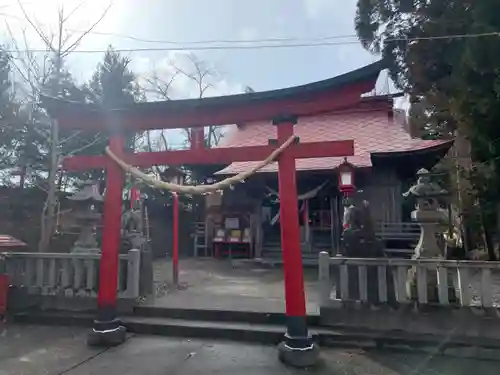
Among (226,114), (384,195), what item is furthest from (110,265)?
(384,195)

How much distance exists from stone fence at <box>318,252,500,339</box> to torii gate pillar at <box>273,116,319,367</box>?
100 cm

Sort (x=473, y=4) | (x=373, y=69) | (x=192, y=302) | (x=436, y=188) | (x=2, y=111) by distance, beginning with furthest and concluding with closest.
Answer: (x=2, y=111)
(x=473, y=4)
(x=192, y=302)
(x=436, y=188)
(x=373, y=69)

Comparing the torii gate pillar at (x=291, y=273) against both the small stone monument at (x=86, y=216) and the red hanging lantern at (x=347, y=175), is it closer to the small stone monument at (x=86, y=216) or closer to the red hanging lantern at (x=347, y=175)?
the small stone monument at (x=86, y=216)

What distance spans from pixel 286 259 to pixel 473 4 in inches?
310

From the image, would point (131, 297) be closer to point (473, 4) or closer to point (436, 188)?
Result: point (436, 188)

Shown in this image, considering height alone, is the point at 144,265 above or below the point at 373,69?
below

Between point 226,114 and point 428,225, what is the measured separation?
347 centimetres

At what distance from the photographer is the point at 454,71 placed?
29.2 feet

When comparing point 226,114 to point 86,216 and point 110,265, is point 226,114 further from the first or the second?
point 86,216

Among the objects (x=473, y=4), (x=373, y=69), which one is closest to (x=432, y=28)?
(x=473, y=4)

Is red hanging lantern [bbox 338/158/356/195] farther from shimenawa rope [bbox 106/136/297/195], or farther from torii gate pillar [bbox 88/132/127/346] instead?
torii gate pillar [bbox 88/132/127/346]

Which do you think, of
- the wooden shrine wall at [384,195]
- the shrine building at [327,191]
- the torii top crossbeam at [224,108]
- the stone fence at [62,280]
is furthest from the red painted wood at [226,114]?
the wooden shrine wall at [384,195]

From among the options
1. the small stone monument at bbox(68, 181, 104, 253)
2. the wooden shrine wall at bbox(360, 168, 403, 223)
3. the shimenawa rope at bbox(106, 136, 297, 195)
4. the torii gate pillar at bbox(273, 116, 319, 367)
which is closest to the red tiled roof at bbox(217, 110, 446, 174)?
the wooden shrine wall at bbox(360, 168, 403, 223)

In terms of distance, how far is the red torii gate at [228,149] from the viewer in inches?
184
